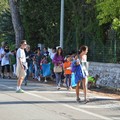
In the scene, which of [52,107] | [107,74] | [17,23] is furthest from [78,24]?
[52,107]

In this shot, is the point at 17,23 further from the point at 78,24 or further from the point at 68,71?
the point at 68,71

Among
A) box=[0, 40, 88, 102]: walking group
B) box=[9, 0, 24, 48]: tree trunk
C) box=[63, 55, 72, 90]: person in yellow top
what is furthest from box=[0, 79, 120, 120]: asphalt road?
box=[9, 0, 24, 48]: tree trunk

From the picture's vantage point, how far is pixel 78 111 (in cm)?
1187

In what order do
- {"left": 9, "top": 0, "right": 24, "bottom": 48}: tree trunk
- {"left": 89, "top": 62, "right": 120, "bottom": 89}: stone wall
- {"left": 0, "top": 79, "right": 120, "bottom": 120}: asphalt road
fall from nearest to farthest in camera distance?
{"left": 0, "top": 79, "right": 120, "bottom": 120}: asphalt road → {"left": 89, "top": 62, "right": 120, "bottom": 89}: stone wall → {"left": 9, "top": 0, "right": 24, "bottom": 48}: tree trunk

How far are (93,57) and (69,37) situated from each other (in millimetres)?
3337

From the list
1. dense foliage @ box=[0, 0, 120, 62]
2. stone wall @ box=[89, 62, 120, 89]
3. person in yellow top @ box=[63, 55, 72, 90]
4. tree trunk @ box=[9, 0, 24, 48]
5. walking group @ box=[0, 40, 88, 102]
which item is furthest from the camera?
tree trunk @ box=[9, 0, 24, 48]

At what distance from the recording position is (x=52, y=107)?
1246 cm

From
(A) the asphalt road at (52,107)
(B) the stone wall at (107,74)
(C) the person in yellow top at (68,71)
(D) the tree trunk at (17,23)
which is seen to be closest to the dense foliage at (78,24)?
(D) the tree trunk at (17,23)

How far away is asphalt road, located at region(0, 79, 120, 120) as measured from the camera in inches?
429

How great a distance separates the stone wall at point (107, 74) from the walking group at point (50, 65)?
5.79 ft

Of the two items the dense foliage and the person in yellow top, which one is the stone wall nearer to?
the dense foliage

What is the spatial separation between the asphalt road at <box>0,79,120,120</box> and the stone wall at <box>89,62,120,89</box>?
3388mm

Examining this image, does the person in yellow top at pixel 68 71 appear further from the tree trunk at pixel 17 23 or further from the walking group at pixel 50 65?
the tree trunk at pixel 17 23

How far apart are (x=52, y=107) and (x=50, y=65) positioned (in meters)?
9.87
